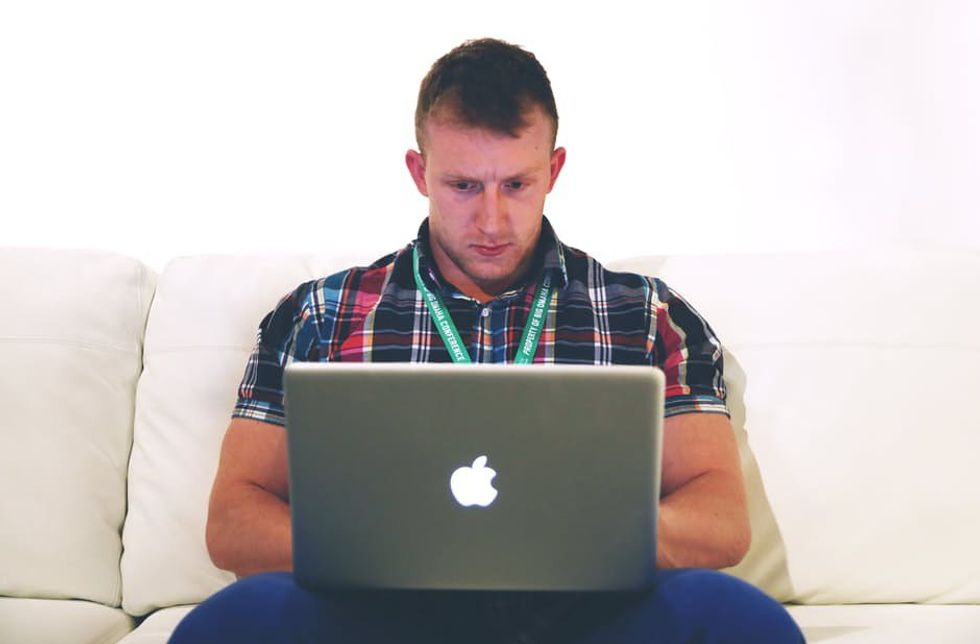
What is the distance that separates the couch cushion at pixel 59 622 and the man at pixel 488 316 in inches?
10.4

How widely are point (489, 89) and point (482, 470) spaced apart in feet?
2.73

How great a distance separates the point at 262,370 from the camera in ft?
5.57

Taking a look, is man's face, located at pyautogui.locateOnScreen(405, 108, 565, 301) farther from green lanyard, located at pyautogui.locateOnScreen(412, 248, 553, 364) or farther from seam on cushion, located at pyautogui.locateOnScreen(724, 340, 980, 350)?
seam on cushion, located at pyautogui.locateOnScreen(724, 340, 980, 350)

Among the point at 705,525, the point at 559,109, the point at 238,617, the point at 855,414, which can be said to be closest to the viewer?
the point at 238,617

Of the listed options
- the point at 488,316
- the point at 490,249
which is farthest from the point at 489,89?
the point at 488,316

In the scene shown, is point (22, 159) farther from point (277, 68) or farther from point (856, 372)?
point (856, 372)

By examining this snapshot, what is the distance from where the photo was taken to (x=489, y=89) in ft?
5.56

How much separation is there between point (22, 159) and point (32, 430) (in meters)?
0.71

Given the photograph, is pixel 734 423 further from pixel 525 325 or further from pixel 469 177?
pixel 469 177

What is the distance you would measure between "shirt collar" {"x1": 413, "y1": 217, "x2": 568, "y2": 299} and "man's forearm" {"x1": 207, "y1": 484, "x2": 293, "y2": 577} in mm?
417

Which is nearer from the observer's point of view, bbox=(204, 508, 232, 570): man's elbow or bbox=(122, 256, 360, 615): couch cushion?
bbox=(204, 508, 232, 570): man's elbow

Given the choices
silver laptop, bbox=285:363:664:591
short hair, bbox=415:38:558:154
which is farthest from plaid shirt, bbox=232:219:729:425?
silver laptop, bbox=285:363:664:591

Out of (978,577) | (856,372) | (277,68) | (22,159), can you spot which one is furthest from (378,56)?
(978,577)

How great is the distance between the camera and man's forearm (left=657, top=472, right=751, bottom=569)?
1.52 meters
